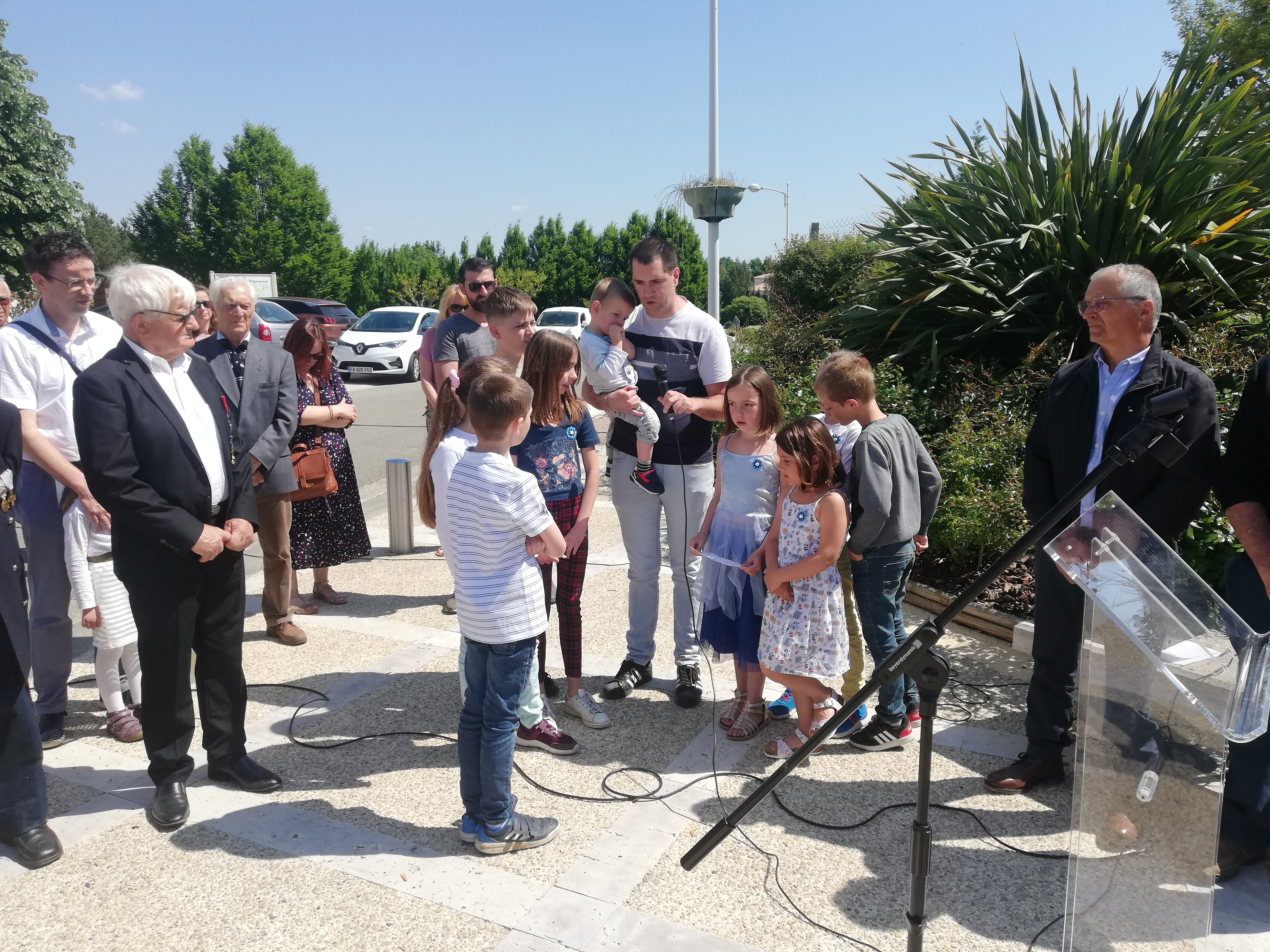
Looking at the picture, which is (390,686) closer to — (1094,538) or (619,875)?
(619,875)

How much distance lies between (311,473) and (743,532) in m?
2.81

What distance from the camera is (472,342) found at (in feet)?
17.5

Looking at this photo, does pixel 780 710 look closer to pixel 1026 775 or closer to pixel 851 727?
pixel 851 727

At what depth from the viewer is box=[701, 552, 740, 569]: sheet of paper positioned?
387cm

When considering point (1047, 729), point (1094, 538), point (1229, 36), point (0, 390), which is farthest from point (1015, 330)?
point (1229, 36)

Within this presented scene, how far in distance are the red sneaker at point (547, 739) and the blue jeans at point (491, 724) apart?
728 millimetres

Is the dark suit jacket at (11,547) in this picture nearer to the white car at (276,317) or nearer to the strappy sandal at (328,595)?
the strappy sandal at (328,595)

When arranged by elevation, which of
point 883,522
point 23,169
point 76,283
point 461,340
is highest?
point 23,169

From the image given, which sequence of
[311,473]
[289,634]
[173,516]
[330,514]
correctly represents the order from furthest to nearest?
[330,514] → [311,473] → [289,634] → [173,516]

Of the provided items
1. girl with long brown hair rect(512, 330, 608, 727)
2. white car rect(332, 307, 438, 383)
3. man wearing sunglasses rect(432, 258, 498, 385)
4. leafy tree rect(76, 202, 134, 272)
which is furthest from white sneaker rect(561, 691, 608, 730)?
leafy tree rect(76, 202, 134, 272)

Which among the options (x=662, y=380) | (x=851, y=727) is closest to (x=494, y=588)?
(x=662, y=380)

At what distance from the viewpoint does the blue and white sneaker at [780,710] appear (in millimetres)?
4172

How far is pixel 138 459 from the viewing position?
125 inches

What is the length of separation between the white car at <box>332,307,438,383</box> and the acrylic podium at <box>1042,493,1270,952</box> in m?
19.4
